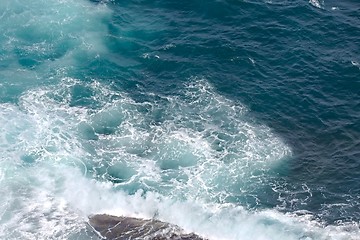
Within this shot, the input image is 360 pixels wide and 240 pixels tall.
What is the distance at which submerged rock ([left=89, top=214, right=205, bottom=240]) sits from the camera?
262 feet

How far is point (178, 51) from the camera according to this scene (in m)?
112

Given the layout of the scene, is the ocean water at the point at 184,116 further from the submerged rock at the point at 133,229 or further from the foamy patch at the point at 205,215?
the submerged rock at the point at 133,229

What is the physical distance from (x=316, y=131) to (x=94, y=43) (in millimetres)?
52826

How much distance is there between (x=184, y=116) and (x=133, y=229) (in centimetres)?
2717

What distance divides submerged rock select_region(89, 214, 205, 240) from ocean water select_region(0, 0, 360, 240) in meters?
1.60

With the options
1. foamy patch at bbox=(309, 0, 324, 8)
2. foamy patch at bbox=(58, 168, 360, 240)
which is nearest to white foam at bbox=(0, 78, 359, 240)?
foamy patch at bbox=(58, 168, 360, 240)

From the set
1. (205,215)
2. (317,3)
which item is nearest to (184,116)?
(205,215)

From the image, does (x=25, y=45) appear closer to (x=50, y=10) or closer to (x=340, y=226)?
(x=50, y=10)

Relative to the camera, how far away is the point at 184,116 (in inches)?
3920

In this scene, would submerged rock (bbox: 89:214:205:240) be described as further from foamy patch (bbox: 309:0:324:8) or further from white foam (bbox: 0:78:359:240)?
foamy patch (bbox: 309:0:324:8)

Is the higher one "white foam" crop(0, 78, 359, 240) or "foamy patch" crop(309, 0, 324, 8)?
"foamy patch" crop(309, 0, 324, 8)

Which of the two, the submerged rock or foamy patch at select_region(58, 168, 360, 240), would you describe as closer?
the submerged rock

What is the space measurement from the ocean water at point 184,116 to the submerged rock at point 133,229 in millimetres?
1596

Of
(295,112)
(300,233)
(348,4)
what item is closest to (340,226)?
(300,233)
